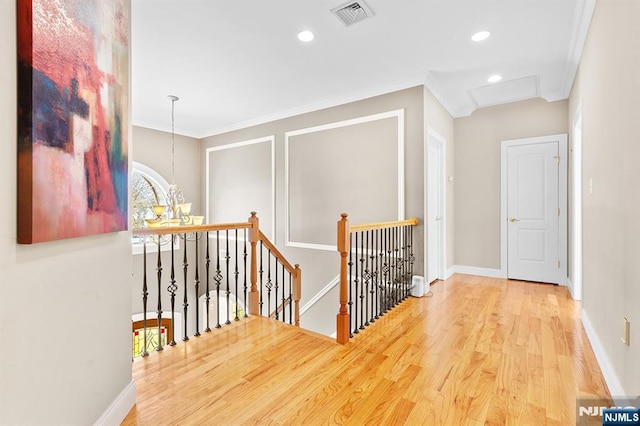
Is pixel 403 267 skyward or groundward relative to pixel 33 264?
groundward

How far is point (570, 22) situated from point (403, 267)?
2.80 meters

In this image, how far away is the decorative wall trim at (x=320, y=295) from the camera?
14.8ft

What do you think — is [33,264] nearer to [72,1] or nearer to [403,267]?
[72,1]

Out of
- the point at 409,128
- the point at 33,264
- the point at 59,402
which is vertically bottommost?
the point at 59,402

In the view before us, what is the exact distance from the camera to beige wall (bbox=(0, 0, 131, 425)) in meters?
0.96

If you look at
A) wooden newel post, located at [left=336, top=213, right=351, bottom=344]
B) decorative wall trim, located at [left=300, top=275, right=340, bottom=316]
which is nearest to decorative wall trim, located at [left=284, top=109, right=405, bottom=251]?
decorative wall trim, located at [left=300, top=275, right=340, bottom=316]

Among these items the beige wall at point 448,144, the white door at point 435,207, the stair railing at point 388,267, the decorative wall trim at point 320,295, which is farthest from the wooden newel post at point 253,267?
the beige wall at point 448,144

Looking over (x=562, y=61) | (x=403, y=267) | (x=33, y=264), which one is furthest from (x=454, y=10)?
(x=33, y=264)

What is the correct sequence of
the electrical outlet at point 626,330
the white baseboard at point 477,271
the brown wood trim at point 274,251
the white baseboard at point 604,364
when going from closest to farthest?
the electrical outlet at point 626,330 → the white baseboard at point 604,364 → the brown wood trim at point 274,251 → the white baseboard at point 477,271

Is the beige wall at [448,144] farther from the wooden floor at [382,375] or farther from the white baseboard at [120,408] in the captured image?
the white baseboard at [120,408]

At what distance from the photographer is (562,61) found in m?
3.35

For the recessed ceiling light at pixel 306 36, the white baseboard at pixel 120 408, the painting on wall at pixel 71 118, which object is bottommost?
the white baseboard at pixel 120 408

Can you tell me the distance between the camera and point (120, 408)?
156cm

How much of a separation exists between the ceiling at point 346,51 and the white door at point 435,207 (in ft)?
2.51
